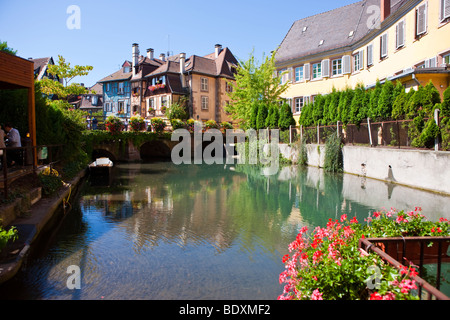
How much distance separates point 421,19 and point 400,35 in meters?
2.63

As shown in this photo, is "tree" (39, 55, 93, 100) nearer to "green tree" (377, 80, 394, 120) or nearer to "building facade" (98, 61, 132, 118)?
"green tree" (377, 80, 394, 120)

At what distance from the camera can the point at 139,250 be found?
25.4 feet

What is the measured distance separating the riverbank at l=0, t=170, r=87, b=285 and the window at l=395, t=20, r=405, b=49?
19.2 meters

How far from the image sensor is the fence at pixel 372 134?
52.6 feet

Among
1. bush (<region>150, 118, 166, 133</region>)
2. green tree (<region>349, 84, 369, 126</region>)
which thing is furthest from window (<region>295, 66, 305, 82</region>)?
bush (<region>150, 118, 166, 133</region>)

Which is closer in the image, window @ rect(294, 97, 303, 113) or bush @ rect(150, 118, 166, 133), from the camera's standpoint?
window @ rect(294, 97, 303, 113)

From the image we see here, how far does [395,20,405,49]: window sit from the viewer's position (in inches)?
826

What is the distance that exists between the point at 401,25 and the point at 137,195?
17509 millimetres

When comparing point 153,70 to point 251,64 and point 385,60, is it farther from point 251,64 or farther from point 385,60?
point 385,60
